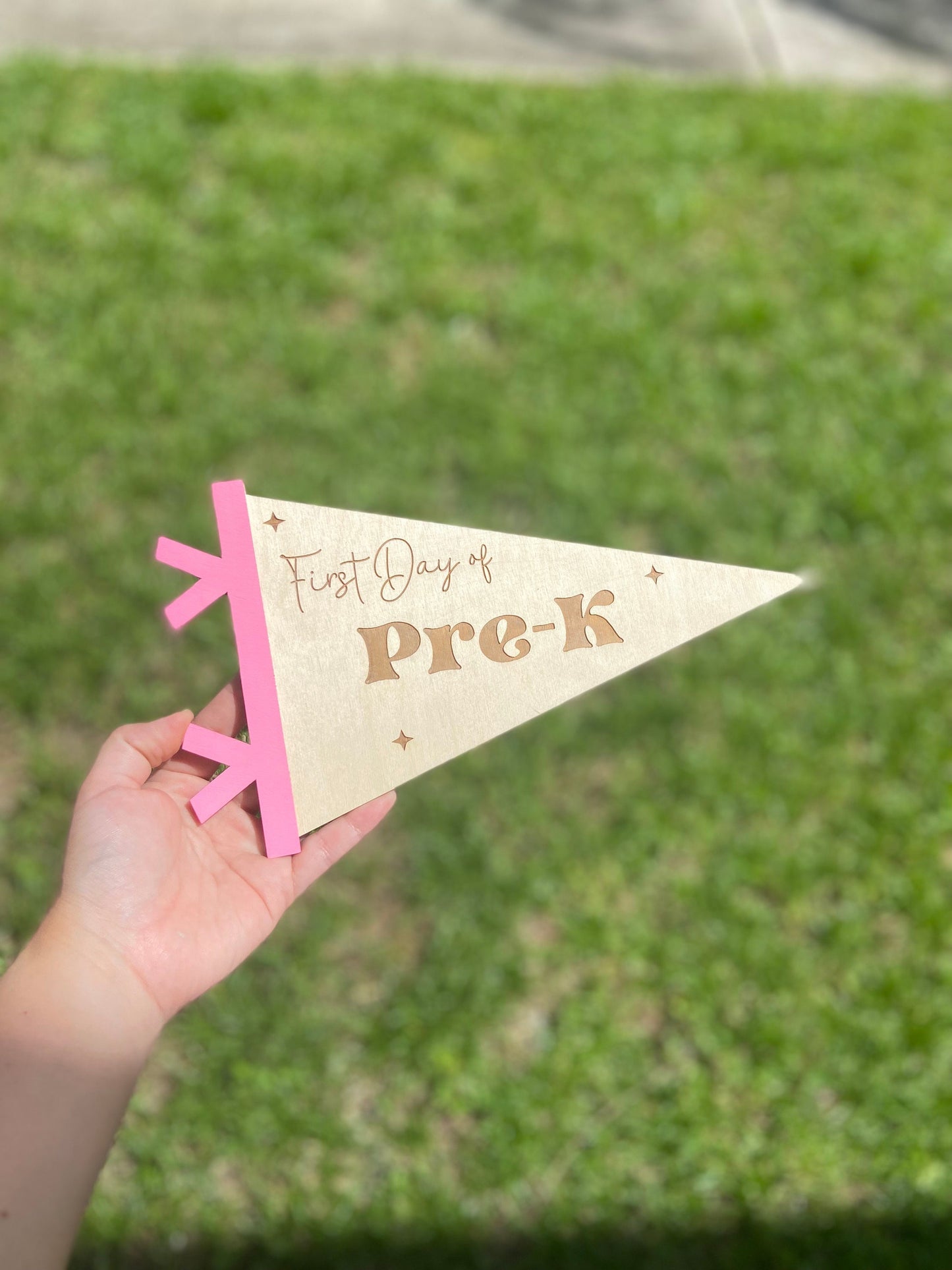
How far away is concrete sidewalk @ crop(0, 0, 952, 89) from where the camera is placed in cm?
456

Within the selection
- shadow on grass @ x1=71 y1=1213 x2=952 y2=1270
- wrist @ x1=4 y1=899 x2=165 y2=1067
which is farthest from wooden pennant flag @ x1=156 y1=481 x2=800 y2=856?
shadow on grass @ x1=71 y1=1213 x2=952 y2=1270

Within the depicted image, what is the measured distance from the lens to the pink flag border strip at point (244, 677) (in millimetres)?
1793

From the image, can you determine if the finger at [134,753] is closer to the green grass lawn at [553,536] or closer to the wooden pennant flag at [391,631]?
the wooden pennant flag at [391,631]

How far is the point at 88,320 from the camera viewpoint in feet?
11.8

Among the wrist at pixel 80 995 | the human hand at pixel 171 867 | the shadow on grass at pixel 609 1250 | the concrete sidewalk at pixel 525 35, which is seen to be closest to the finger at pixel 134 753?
the human hand at pixel 171 867

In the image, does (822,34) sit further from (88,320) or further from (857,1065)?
(857,1065)

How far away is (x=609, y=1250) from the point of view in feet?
7.97

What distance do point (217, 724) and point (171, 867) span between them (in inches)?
11.6

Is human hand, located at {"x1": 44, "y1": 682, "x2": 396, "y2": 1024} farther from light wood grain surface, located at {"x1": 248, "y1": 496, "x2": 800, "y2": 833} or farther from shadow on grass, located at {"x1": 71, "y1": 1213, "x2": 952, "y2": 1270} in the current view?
shadow on grass, located at {"x1": 71, "y1": 1213, "x2": 952, "y2": 1270}

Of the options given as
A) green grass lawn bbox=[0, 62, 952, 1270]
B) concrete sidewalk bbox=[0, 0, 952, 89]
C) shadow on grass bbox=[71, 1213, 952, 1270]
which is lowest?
shadow on grass bbox=[71, 1213, 952, 1270]

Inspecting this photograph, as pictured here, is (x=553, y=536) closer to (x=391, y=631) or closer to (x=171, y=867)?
(x=391, y=631)

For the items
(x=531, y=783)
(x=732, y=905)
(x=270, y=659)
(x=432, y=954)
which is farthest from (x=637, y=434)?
(x=270, y=659)

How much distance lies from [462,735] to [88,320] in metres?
2.63

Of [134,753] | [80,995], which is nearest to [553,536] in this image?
[134,753]
